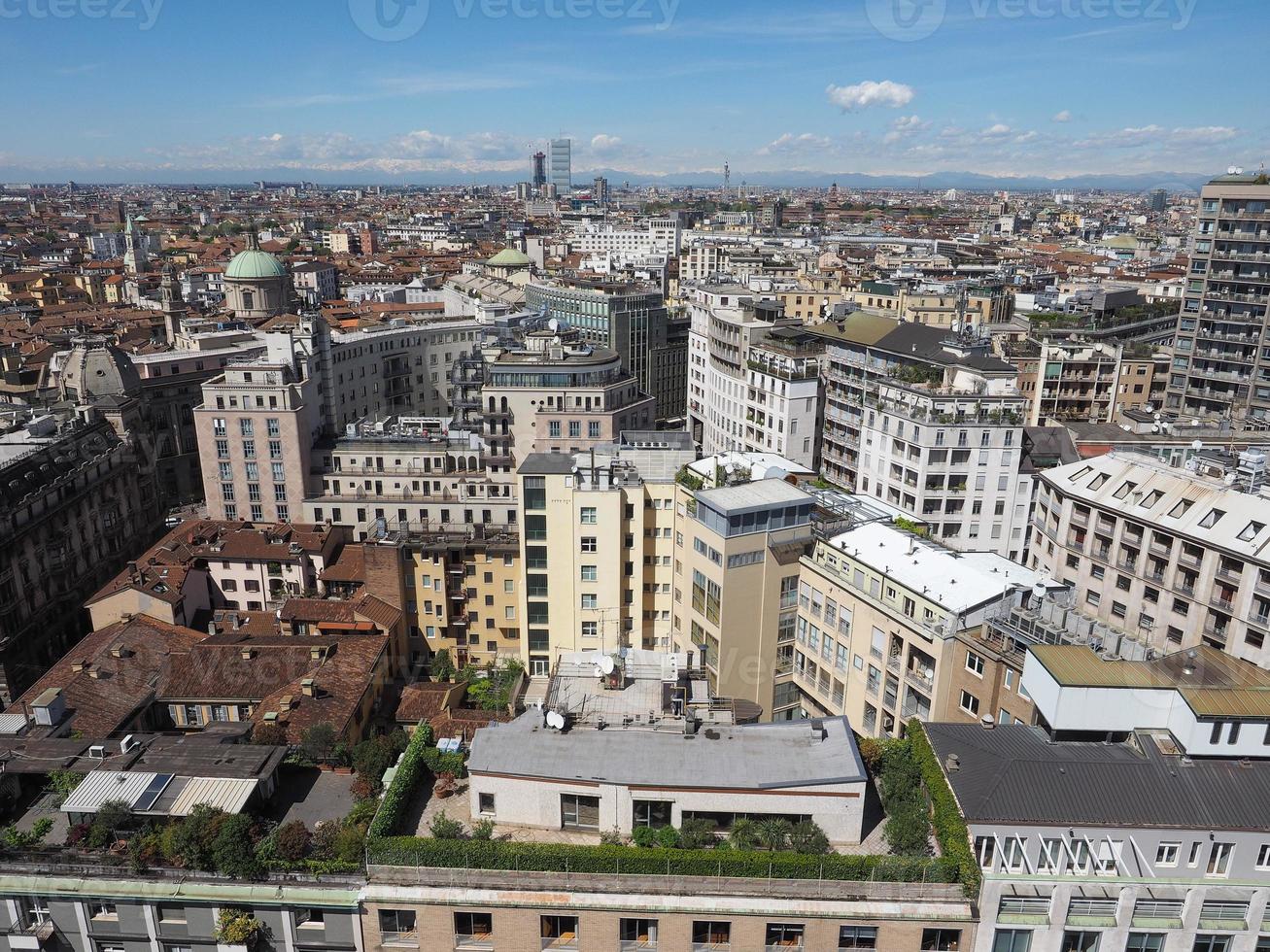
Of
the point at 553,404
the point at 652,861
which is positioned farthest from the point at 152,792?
the point at 553,404

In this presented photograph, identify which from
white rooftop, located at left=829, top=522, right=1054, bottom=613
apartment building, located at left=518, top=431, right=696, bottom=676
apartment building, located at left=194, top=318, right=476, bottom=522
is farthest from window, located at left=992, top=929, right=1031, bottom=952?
apartment building, located at left=194, top=318, right=476, bottom=522

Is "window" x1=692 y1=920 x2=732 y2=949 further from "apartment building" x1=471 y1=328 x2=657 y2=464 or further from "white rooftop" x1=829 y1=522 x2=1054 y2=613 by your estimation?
"apartment building" x1=471 y1=328 x2=657 y2=464

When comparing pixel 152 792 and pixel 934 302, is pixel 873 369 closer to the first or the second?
pixel 934 302

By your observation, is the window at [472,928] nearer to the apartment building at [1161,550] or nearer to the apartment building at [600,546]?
the apartment building at [600,546]

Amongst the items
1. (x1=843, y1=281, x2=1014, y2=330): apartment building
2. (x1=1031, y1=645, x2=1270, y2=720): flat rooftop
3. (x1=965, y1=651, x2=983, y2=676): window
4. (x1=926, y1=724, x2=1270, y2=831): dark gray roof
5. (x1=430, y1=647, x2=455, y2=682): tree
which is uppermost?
(x1=843, y1=281, x2=1014, y2=330): apartment building

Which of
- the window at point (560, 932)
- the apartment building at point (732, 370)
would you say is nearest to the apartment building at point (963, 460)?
the apartment building at point (732, 370)

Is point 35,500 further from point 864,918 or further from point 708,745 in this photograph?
point 864,918
